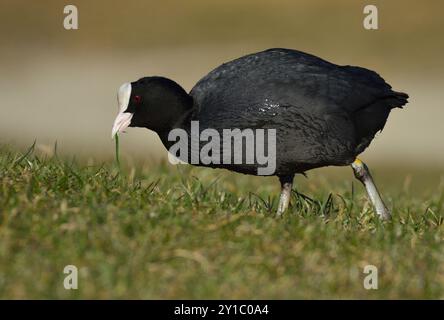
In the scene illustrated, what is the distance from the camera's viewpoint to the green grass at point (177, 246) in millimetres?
4930

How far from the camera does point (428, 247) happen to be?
5906 millimetres

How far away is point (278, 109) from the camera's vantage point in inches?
264

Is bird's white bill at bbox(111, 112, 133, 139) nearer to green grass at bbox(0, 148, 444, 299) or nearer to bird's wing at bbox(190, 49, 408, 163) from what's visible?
green grass at bbox(0, 148, 444, 299)

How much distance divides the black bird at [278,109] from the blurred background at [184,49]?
7458 millimetres

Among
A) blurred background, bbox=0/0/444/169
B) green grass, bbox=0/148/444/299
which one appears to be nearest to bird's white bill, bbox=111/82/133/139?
green grass, bbox=0/148/444/299

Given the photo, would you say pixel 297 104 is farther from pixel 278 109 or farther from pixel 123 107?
pixel 123 107

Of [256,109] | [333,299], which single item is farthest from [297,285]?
[256,109]

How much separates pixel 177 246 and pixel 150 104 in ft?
6.09

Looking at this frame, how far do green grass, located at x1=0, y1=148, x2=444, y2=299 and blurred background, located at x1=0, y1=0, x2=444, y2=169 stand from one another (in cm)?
824

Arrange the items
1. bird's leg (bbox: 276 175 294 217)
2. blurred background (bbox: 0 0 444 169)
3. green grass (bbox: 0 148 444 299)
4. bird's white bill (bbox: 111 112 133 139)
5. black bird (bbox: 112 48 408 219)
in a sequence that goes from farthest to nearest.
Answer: blurred background (bbox: 0 0 444 169) < bird's leg (bbox: 276 175 294 217) < bird's white bill (bbox: 111 112 133 139) < black bird (bbox: 112 48 408 219) < green grass (bbox: 0 148 444 299)

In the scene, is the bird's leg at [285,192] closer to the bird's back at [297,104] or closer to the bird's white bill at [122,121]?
the bird's back at [297,104]

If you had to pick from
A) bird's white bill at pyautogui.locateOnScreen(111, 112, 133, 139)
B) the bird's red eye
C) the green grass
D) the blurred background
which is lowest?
the green grass

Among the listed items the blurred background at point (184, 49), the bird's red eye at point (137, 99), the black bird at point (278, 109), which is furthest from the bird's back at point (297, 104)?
the blurred background at point (184, 49)

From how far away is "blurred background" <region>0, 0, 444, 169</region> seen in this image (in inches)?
627
